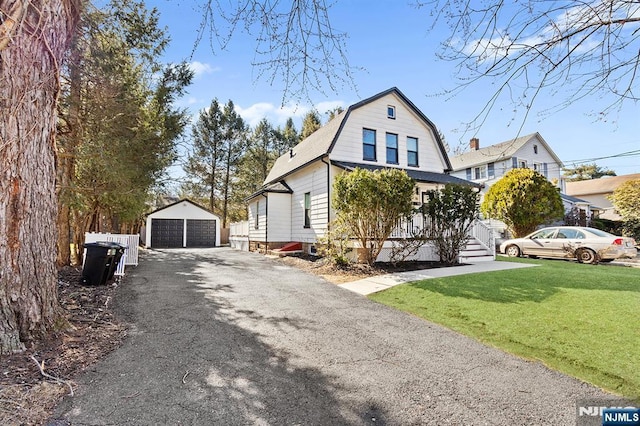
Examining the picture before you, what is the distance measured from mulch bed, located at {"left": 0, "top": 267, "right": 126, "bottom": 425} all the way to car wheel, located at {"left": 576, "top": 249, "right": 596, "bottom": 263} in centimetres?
1432

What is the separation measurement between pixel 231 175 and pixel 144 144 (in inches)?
887

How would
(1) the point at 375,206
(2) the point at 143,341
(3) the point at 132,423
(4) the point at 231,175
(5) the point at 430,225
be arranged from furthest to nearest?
1. (4) the point at 231,175
2. (5) the point at 430,225
3. (1) the point at 375,206
4. (2) the point at 143,341
5. (3) the point at 132,423

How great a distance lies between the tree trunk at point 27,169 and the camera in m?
3.39

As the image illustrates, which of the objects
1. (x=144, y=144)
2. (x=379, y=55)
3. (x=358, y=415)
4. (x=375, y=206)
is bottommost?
(x=358, y=415)

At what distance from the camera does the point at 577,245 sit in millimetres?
11977

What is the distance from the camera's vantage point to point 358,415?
2.60 meters

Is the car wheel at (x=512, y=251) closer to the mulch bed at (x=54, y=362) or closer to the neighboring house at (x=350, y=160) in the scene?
the neighboring house at (x=350, y=160)

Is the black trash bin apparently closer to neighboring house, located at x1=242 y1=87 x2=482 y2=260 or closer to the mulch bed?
the mulch bed

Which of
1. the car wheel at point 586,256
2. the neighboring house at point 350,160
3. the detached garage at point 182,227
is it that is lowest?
the car wheel at point 586,256

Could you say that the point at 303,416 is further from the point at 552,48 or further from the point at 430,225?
the point at 430,225

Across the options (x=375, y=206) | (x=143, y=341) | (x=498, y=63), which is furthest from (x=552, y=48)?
(x=375, y=206)

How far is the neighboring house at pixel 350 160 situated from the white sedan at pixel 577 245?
4150 mm

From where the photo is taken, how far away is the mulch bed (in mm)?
2529

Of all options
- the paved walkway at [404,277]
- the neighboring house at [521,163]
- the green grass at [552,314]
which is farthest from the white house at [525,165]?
the green grass at [552,314]
